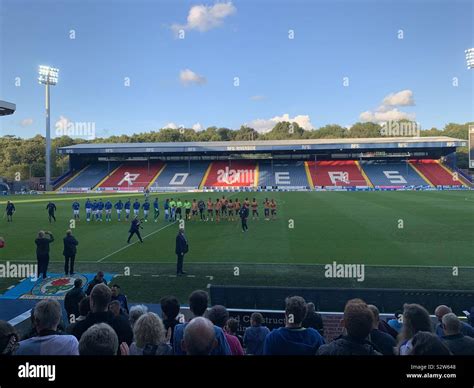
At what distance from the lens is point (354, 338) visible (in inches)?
121

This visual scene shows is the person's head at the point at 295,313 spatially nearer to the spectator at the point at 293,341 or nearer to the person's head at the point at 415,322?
the spectator at the point at 293,341

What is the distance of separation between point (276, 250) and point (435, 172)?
53.7 m

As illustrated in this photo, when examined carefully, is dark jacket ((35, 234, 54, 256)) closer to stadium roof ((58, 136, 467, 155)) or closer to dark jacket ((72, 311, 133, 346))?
dark jacket ((72, 311, 133, 346))

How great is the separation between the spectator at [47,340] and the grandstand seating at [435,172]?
202ft

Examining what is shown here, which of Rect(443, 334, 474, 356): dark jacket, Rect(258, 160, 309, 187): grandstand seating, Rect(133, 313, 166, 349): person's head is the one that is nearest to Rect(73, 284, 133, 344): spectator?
Rect(133, 313, 166, 349): person's head

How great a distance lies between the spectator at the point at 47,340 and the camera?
313 centimetres

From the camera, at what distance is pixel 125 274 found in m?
12.8

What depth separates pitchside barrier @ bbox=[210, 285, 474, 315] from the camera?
8.14 metres

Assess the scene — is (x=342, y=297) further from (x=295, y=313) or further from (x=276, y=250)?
(x=276, y=250)

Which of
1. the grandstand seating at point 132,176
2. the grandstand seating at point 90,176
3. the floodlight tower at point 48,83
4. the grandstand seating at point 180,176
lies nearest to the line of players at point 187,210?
the grandstand seating at point 180,176

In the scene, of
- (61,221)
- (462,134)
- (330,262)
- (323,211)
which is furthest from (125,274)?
(462,134)

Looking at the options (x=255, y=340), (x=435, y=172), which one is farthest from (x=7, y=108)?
(x=435, y=172)

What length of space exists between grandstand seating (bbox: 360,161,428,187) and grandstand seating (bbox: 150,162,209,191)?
27.3 meters

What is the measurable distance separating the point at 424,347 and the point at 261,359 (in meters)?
1.29
